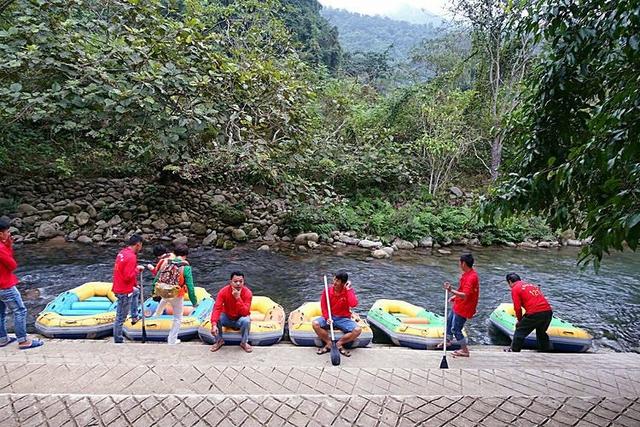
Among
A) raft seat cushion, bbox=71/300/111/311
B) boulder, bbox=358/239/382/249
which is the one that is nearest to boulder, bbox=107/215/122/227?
raft seat cushion, bbox=71/300/111/311

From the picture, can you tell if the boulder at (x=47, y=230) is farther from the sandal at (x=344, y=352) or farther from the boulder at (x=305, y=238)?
the sandal at (x=344, y=352)

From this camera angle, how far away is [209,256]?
11227 mm

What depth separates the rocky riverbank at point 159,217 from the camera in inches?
476

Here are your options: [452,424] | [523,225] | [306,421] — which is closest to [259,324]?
[306,421]

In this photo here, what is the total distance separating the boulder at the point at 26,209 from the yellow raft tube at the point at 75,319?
7.19 m

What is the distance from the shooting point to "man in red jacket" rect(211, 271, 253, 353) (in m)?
5.12

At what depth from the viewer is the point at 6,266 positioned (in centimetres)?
457

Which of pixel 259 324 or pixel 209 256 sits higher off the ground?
pixel 259 324

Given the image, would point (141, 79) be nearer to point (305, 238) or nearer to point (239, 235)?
point (239, 235)

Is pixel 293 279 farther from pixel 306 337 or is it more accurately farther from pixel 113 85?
pixel 113 85

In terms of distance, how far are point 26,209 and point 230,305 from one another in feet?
33.8

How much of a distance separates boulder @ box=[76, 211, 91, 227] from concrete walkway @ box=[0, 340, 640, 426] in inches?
319

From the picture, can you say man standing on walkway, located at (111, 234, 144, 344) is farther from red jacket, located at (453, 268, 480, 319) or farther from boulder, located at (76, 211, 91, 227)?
boulder, located at (76, 211, 91, 227)

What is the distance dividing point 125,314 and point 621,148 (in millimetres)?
5479
